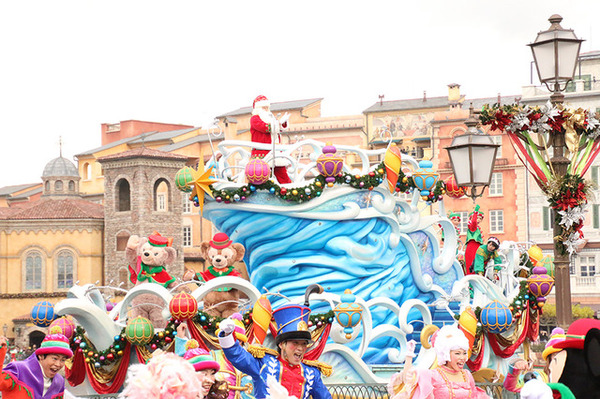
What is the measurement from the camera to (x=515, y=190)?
4772 cm

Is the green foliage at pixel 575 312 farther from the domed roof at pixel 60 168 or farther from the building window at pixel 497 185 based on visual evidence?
the domed roof at pixel 60 168

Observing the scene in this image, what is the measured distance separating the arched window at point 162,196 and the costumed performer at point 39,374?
50936 millimetres

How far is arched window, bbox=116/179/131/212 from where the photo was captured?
193 feet

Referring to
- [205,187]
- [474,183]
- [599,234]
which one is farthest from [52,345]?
[599,234]

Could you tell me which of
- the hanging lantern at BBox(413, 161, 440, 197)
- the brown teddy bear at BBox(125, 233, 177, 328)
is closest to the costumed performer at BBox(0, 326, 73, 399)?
the brown teddy bear at BBox(125, 233, 177, 328)

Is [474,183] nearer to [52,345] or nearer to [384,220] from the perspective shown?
[52,345]

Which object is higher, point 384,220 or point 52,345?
point 384,220

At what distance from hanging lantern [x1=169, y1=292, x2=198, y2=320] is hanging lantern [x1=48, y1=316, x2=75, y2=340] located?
4.40ft

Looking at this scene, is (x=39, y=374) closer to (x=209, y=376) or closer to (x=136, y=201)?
(x=209, y=376)

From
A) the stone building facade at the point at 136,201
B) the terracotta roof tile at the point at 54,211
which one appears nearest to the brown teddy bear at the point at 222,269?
the stone building facade at the point at 136,201

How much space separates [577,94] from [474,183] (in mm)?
39218

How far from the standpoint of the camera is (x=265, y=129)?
49.5ft

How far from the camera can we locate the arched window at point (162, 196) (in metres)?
59.1

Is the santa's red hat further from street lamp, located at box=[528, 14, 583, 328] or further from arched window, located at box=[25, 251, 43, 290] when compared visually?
arched window, located at box=[25, 251, 43, 290]
